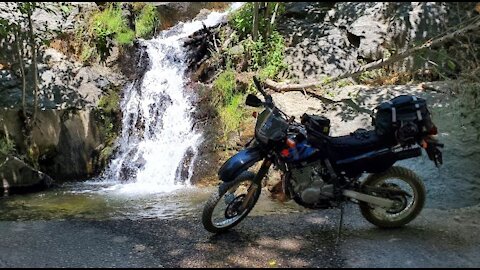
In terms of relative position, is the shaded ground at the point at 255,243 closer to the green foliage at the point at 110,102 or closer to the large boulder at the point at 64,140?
the large boulder at the point at 64,140

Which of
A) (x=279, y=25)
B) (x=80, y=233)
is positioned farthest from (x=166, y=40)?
(x=80, y=233)

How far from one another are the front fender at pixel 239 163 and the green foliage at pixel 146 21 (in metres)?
8.44

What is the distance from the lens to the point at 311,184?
14.6 feet

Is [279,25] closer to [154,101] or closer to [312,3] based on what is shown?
[312,3]

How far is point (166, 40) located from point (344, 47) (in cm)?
467

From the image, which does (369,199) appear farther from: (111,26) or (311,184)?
(111,26)

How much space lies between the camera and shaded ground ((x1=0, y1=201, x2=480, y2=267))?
12.8 ft

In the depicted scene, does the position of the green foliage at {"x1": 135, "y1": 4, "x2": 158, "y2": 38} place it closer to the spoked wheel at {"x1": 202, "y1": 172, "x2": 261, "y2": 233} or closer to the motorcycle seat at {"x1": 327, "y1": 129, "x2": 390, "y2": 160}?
the spoked wheel at {"x1": 202, "y1": 172, "x2": 261, "y2": 233}

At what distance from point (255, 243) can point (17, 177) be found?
196 inches

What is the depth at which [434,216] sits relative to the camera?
4973 mm

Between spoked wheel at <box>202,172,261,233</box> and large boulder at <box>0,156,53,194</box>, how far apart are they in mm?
4418


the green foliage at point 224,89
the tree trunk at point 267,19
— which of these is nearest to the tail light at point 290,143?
the green foliage at point 224,89

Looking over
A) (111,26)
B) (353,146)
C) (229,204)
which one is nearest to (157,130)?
(111,26)

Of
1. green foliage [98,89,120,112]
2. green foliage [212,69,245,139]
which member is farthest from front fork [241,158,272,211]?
green foliage [98,89,120,112]
